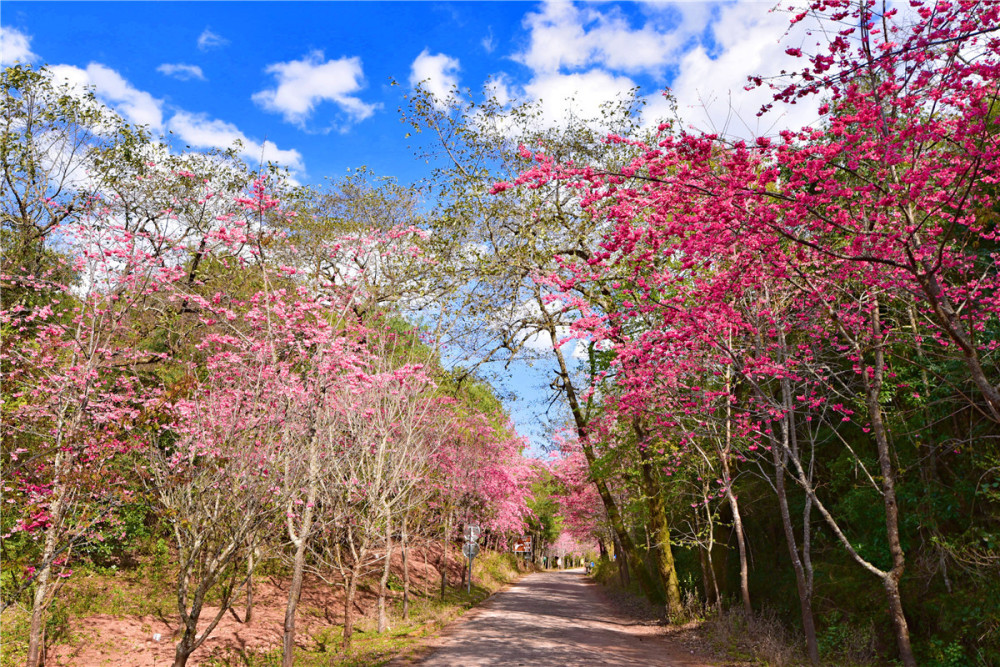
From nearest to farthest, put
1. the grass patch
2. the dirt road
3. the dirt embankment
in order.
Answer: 1. the dirt road
2. the grass patch
3. the dirt embankment

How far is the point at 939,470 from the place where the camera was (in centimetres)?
1181

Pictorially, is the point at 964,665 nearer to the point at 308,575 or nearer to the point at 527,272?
the point at 527,272

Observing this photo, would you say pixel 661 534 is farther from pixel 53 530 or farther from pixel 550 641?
pixel 53 530

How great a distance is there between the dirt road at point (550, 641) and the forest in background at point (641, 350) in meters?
2.23

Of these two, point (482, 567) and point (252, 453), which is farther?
point (482, 567)

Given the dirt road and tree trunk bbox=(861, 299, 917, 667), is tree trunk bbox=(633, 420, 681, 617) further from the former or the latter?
tree trunk bbox=(861, 299, 917, 667)

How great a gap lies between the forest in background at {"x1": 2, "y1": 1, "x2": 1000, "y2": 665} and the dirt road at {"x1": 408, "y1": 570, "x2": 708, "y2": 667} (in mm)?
2234

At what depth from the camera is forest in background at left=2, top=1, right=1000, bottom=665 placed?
6336 millimetres

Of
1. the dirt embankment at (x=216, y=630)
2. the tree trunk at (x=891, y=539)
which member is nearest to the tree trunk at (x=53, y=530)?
the dirt embankment at (x=216, y=630)

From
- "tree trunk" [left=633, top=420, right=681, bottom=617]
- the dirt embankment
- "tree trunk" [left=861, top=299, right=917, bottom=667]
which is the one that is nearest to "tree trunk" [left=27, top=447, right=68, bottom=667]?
the dirt embankment

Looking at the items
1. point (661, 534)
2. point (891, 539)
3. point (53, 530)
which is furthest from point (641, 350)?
point (661, 534)

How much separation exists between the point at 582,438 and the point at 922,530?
9985 millimetres

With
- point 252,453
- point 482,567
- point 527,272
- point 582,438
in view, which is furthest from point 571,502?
point 252,453

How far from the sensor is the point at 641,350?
355 inches
